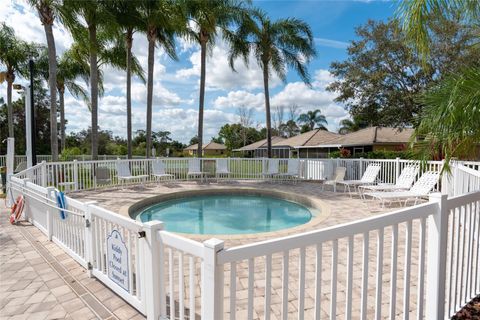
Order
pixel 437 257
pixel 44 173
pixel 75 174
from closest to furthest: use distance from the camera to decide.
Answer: pixel 437 257 < pixel 44 173 < pixel 75 174

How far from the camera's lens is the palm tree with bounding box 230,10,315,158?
14781 millimetres

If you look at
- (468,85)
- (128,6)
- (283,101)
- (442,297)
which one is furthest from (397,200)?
(283,101)

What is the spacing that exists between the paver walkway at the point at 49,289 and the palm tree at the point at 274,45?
12.7 meters

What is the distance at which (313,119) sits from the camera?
156ft

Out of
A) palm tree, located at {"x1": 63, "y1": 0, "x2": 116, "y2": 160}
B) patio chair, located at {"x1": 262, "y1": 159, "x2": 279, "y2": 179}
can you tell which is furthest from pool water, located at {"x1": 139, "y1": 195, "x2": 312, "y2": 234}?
palm tree, located at {"x1": 63, "y1": 0, "x2": 116, "y2": 160}

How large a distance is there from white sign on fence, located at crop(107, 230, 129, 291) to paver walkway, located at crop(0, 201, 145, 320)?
22 centimetres

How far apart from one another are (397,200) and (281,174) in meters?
5.29

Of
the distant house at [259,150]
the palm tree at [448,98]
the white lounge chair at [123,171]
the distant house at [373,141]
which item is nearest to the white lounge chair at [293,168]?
the white lounge chair at [123,171]

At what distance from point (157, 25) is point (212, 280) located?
1411 cm

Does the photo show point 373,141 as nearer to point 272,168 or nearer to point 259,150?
point 272,168

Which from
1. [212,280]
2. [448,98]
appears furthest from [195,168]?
[212,280]

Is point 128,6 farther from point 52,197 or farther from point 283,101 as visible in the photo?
point 283,101

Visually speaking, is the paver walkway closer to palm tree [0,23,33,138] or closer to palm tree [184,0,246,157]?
palm tree [184,0,246,157]

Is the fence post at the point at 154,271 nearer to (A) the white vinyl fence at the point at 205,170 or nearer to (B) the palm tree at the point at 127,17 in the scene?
(A) the white vinyl fence at the point at 205,170
